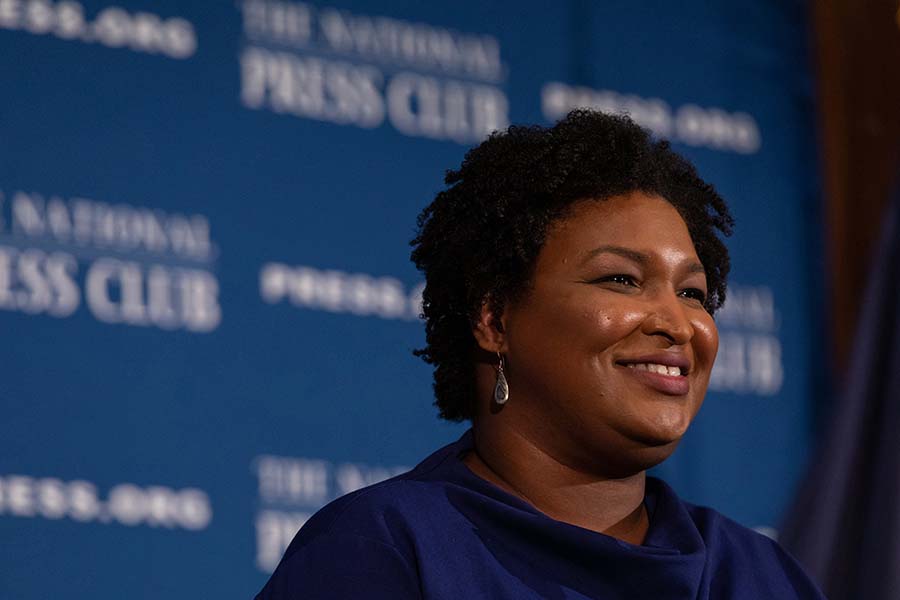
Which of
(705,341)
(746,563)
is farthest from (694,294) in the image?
(746,563)

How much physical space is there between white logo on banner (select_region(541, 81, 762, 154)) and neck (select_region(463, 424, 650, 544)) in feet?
5.81

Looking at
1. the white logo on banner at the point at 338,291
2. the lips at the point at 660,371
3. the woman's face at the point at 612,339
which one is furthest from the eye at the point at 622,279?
the white logo on banner at the point at 338,291

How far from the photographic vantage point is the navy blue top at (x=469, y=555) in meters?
1.85

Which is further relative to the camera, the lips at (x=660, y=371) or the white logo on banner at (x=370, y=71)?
the white logo on banner at (x=370, y=71)

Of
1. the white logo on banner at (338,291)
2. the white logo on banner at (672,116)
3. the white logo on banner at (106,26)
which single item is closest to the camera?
the white logo on banner at (106,26)

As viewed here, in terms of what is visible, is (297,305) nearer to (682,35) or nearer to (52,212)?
(52,212)

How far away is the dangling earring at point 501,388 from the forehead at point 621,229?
0.18m

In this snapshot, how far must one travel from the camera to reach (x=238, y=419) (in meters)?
3.15

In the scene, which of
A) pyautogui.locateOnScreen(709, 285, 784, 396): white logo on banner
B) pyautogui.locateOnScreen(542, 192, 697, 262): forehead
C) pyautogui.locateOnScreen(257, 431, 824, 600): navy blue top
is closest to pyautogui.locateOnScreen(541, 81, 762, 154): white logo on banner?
pyautogui.locateOnScreen(709, 285, 784, 396): white logo on banner

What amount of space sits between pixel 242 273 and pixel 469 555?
56.2 inches

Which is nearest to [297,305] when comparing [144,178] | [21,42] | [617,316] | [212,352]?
[212,352]

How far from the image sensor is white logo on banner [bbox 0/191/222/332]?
9.68ft

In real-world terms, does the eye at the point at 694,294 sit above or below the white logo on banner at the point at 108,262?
below

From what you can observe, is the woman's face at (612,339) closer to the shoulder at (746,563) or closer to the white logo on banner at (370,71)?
the shoulder at (746,563)
